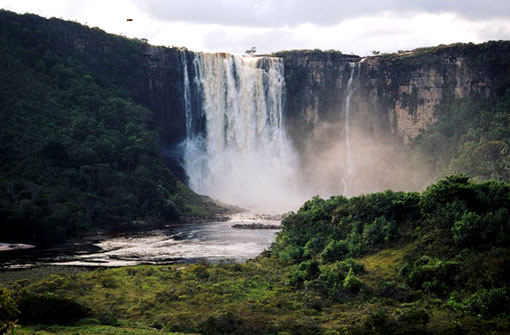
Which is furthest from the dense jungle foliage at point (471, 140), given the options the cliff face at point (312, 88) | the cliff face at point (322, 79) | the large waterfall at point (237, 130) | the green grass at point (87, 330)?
the green grass at point (87, 330)

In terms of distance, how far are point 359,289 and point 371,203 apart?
41.2ft

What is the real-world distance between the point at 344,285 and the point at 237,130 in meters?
64.6

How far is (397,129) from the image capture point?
316 ft

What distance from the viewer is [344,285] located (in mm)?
36531

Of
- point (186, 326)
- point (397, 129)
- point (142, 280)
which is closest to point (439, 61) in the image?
point (397, 129)

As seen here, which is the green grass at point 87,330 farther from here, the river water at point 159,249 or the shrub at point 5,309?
the river water at point 159,249

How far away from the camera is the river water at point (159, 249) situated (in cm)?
5194

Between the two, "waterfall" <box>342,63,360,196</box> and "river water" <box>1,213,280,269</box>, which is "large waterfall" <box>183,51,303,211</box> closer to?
"waterfall" <box>342,63,360,196</box>

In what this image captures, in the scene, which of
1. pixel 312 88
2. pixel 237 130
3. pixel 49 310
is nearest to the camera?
pixel 49 310

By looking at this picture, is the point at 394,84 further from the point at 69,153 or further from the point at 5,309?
the point at 5,309

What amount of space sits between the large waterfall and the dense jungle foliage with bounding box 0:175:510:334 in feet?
154

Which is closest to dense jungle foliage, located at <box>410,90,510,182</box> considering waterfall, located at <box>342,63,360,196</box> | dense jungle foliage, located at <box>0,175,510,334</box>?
waterfall, located at <box>342,63,360,196</box>

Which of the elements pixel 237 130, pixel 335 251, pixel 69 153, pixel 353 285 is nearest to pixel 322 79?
pixel 237 130

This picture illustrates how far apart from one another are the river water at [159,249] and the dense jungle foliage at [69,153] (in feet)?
17.8
